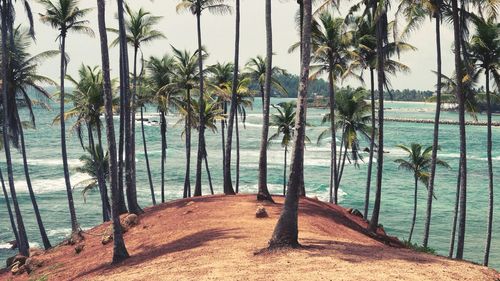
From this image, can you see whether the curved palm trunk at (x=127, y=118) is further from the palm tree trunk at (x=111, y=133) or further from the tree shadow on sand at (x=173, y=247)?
the tree shadow on sand at (x=173, y=247)

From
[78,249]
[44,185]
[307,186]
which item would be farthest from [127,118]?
[44,185]

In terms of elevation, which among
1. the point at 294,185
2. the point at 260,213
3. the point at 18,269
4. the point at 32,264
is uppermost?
the point at 294,185

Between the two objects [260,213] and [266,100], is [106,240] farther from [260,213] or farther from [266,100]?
[266,100]

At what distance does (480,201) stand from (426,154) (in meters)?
23.9

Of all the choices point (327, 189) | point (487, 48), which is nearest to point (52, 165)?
point (327, 189)

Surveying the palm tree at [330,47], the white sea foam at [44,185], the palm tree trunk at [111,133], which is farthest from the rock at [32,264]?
the white sea foam at [44,185]

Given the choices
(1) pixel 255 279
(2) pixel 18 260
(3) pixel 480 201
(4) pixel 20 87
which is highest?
(4) pixel 20 87

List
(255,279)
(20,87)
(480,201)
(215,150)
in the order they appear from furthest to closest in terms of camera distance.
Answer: (215,150) → (480,201) → (20,87) → (255,279)

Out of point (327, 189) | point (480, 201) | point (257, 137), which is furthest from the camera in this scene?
point (257, 137)

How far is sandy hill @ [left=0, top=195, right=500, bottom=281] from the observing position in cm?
1188

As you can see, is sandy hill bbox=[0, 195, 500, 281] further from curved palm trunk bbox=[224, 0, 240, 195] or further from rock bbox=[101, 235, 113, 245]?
curved palm trunk bbox=[224, 0, 240, 195]

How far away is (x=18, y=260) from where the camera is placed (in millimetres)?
22234

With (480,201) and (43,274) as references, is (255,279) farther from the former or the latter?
(480,201)

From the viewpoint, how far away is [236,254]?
13.6m
